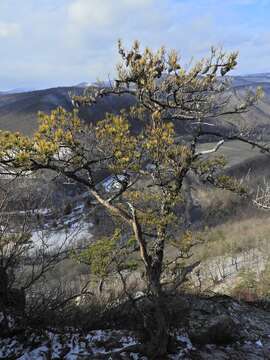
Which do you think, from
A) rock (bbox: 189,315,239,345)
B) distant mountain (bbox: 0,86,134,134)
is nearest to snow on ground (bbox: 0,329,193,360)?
rock (bbox: 189,315,239,345)

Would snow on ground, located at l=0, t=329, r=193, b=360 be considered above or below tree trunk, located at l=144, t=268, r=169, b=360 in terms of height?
below

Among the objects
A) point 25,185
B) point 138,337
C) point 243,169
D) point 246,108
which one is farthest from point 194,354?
point 243,169

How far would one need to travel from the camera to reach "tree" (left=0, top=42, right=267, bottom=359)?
7656 mm

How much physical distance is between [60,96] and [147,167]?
211ft

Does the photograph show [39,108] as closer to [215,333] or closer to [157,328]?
[215,333]

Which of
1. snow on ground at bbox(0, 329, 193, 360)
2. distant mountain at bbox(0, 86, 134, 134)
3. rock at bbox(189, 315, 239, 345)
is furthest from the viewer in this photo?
distant mountain at bbox(0, 86, 134, 134)

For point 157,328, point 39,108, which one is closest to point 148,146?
point 157,328

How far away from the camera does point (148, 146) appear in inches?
339

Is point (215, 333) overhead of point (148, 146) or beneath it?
beneath

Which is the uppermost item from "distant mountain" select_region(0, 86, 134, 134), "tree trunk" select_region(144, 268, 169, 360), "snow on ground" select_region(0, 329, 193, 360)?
"distant mountain" select_region(0, 86, 134, 134)

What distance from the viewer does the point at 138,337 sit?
8055mm

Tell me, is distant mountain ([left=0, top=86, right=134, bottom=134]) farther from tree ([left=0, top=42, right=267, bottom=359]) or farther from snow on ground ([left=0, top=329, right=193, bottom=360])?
snow on ground ([left=0, top=329, right=193, bottom=360])

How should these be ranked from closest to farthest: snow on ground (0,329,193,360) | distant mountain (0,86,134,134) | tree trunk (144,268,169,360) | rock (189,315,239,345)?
tree trunk (144,268,169,360), snow on ground (0,329,193,360), rock (189,315,239,345), distant mountain (0,86,134,134)

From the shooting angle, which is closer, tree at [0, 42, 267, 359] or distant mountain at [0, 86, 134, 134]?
tree at [0, 42, 267, 359]
